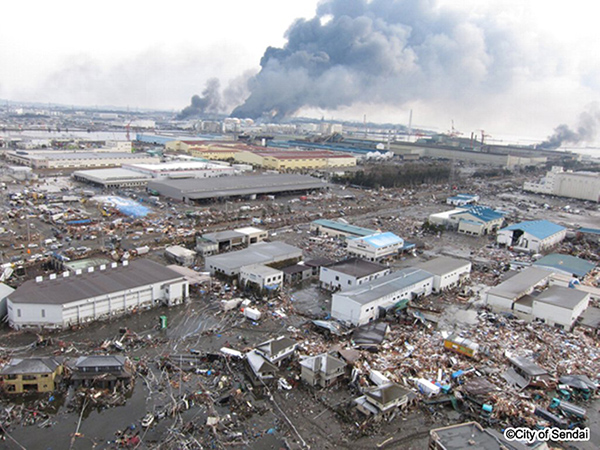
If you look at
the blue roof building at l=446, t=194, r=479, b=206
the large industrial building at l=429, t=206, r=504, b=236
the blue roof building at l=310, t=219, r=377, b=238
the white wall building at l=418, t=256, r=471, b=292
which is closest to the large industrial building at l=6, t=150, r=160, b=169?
the blue roof building at l=310, t=219, r=377, b=238

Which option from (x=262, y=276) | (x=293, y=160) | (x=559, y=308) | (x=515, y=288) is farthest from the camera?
(x=293, y=160)

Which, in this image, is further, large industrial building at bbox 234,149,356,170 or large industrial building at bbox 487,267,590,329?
large industrial building at bbox 234,149,356,170

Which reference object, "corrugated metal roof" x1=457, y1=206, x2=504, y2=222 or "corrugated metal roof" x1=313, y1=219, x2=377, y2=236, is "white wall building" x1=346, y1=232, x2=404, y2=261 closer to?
"corrugated metal roof" x1=313, y1=219, x2=377, y2=236

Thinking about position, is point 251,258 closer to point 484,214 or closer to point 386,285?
point 386,285

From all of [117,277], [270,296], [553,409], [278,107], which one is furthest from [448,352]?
[278,107]

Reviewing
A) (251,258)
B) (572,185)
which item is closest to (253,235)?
(251,258)
